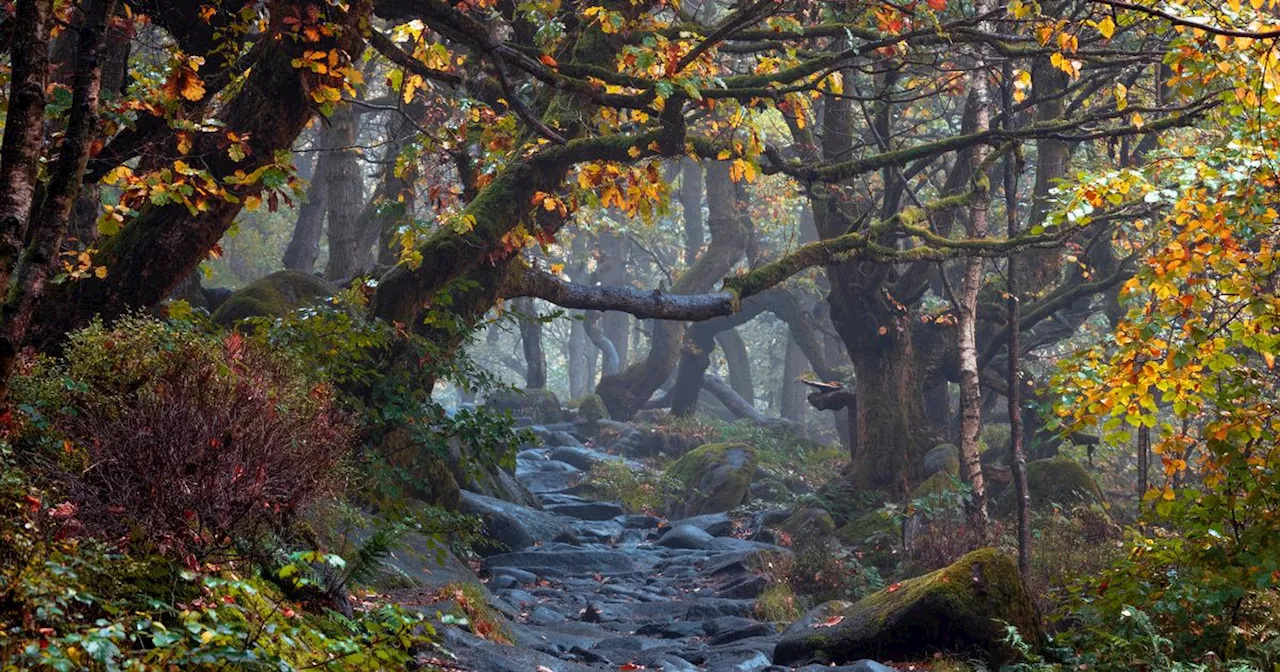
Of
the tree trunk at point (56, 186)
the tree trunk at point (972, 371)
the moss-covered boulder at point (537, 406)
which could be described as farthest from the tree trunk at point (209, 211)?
the moss-covered boulder at point (537, 406)

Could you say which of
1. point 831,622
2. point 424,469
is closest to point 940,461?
point 831,622

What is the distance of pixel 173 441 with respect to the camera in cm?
458

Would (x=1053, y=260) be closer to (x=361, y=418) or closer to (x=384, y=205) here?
(x=384, y=205)

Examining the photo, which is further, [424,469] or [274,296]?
[274,296]

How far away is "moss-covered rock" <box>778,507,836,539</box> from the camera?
15.3 m

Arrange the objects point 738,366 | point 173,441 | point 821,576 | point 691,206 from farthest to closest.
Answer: point 738,366 < point 691,206 < point 821,576 < point 173,441

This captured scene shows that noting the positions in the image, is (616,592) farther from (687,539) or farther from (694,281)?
(694,281)

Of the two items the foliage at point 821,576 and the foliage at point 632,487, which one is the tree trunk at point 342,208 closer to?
the foliage at point 632,487

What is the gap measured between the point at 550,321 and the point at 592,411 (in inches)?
653

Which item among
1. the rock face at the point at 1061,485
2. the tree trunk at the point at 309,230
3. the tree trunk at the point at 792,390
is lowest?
the rock face at the point at 1061,485

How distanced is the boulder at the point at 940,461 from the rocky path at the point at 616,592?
2.96 metres

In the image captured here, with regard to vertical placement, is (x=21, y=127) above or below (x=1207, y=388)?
above

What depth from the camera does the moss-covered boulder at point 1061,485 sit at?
49.7 ft

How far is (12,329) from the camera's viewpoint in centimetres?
376
